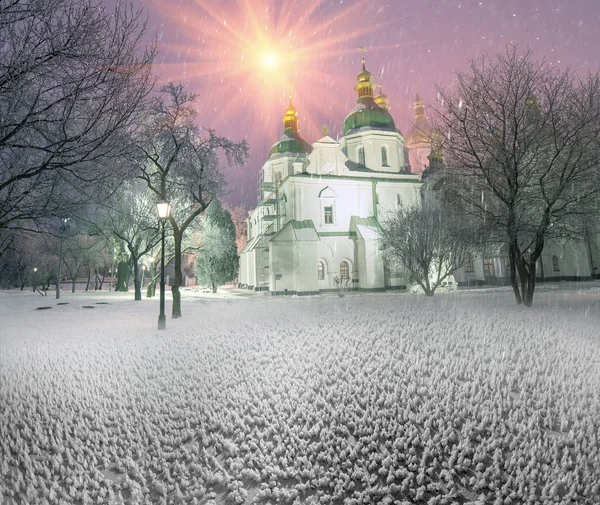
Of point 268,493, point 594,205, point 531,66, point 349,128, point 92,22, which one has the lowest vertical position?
point 268,493

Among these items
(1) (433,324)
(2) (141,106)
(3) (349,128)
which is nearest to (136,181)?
(2) (141,106)

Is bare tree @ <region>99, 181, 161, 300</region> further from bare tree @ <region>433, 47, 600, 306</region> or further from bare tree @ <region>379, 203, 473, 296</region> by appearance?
bare tree @ <region>433, 47, 600, 306</region>

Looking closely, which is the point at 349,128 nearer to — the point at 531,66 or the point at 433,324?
the point at 531,66

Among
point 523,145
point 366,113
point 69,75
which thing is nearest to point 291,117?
point 366,113

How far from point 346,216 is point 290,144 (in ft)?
42.9

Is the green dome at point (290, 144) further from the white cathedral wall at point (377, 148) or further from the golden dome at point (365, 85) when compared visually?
the golden dome at point (365, 85)

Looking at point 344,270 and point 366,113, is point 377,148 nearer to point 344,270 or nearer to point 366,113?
point 366,113

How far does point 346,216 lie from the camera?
1353 inches

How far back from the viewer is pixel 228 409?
5340 millimetres

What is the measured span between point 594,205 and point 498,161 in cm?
532

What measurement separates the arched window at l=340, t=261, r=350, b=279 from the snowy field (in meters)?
25.0

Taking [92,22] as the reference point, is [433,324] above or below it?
below

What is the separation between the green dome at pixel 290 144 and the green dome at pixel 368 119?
5734 millimetres

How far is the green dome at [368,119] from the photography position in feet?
125
